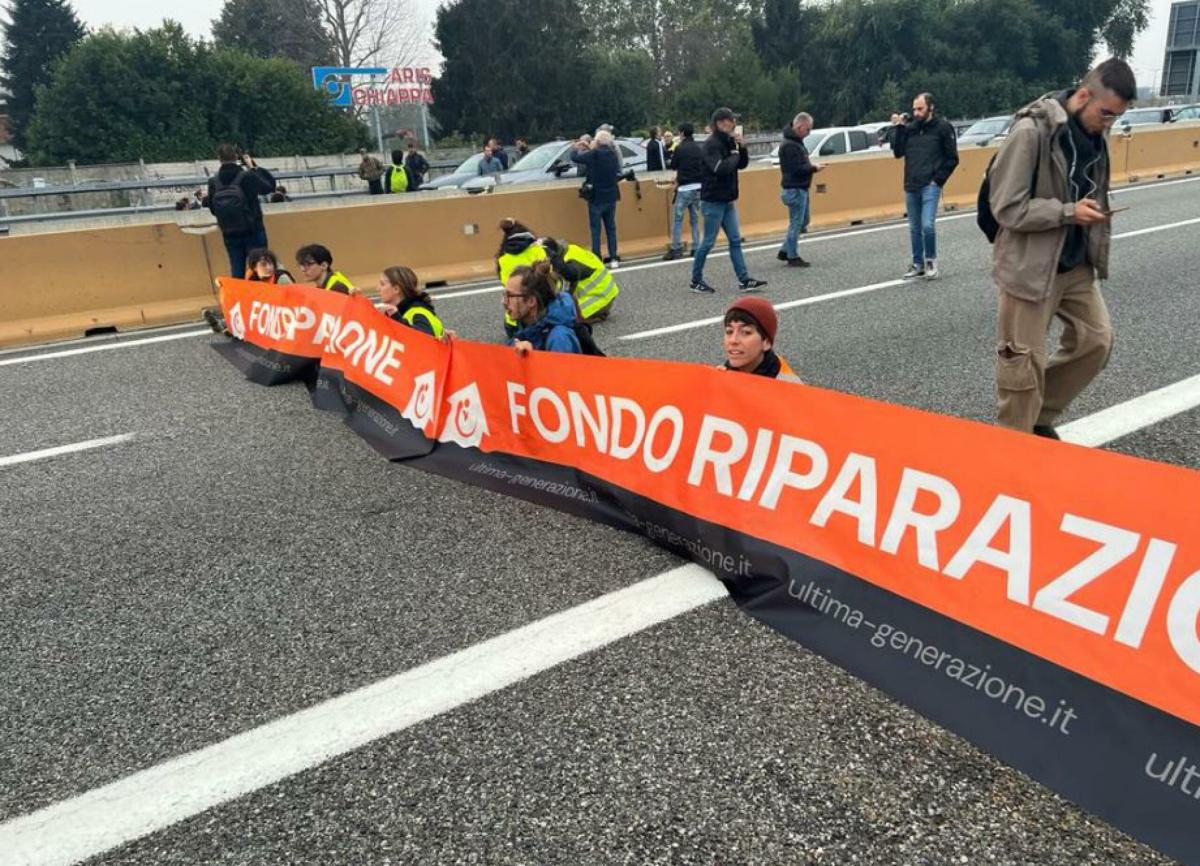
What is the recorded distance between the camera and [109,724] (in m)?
2.86

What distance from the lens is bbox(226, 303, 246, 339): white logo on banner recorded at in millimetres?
8062

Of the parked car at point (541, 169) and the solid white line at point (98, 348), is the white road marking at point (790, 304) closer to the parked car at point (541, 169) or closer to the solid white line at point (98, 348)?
the solid white line at point (98, 348)

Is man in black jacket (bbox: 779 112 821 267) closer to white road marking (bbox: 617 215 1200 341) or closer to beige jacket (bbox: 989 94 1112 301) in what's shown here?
white road marking (bbox: 617 215 1200 341)

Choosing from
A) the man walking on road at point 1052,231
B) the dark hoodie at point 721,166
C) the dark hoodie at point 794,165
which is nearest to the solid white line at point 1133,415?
the man walking on road at point 1052,231

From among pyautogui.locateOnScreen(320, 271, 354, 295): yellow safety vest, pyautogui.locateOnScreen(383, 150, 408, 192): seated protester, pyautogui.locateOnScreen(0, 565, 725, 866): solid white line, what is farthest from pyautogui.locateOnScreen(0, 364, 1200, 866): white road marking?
pyautogui.locateOnScreen(383, 150, 408, 192): seated protester

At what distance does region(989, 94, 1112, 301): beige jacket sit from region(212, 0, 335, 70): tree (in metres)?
56.1

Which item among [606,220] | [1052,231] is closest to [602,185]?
[606,220]

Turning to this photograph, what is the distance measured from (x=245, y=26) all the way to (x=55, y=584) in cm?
7449

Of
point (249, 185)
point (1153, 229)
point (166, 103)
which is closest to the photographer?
point (249, 185)

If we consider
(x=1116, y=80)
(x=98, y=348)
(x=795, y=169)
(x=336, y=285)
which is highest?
(x=1116, y=80)

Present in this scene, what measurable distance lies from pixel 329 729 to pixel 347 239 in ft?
30.9

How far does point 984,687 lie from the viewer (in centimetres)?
261

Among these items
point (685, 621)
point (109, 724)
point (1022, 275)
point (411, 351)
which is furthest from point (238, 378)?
point (1022, 275)

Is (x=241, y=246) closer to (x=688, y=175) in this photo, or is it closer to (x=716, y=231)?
(x=716, y=231)
